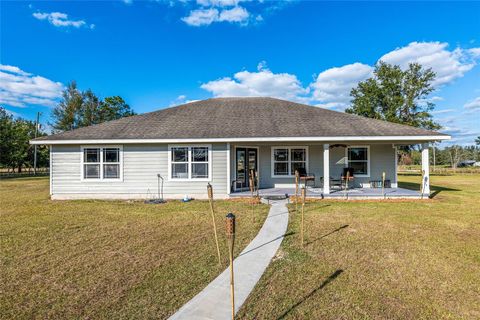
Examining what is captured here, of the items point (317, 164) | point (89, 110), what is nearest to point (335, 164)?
point (317, 164)

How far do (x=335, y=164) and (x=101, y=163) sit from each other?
11.3m

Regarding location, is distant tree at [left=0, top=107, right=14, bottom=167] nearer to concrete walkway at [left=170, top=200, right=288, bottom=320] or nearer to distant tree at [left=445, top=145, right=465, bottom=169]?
concrete walkway at [left=170, top=200, right=288, bottom=320]

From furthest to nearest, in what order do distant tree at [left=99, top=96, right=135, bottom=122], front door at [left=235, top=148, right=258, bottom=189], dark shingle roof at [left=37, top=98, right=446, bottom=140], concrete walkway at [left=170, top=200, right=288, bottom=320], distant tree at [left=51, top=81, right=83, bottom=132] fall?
distant tree at [left=99, top=96, right=135, bottom=122] → distant tree at [left=51, top=81, right=83, bottom=132] → front door at [left=235, top=148, right=258, bottom=189] → dark shingle roof at [left=37, top=98, right=446, bottom=140] → concrete walkway at [left=170, top=200, right=288, bottom=320]

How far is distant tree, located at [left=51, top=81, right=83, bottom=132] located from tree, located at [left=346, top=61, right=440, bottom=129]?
40.0 meters

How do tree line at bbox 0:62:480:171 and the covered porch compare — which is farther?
tree line at bbox 0:62:480:171

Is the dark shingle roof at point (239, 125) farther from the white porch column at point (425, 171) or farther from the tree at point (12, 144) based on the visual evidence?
the tree at point (12, 144)

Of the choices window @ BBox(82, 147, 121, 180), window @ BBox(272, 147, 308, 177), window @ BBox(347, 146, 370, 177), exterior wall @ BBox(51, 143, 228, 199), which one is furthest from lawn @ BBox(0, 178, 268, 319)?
window @ BBox(347, 146, 370, 177)

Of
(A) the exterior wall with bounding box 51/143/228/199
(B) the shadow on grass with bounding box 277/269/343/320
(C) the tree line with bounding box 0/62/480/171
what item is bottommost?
(B) the shadow on grass with bounding box 277/269/343/320

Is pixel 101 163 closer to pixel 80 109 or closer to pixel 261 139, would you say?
pixel 261 139

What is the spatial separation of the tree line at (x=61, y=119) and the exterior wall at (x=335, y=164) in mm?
33960

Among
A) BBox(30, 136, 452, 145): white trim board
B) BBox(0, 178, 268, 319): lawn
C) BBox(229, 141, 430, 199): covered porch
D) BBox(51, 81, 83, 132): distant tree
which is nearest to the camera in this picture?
BBox(0, 178, 268, 319): lawn

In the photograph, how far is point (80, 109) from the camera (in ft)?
125

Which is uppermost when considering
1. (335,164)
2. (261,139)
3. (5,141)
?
(5,141)

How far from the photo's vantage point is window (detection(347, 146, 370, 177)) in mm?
12977
